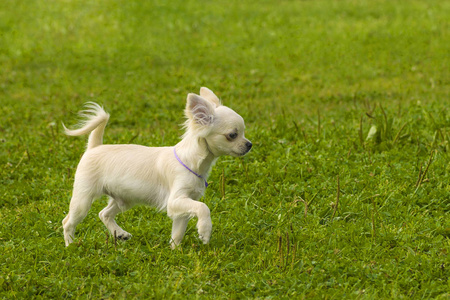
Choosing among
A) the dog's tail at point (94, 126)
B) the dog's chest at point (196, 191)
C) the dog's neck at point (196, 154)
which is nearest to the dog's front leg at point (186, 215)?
the dog's chest at point (196, 191)

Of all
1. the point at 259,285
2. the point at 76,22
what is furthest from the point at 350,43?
the point at 259,285

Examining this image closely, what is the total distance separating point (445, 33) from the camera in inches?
598

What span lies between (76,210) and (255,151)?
9.35ft

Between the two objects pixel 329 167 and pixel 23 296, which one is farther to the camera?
pixel 329 167

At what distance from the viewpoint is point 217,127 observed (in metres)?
4.80

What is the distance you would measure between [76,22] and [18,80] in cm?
428

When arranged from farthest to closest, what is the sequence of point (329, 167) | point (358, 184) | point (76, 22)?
→ 1. point (76, 22)
2. point (329, 167)
3. point (358, 184)

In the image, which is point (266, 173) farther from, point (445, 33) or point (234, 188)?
point (445, 33)

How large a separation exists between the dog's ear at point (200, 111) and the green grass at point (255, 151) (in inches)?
42.5

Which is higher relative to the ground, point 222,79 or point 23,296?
point 23,296

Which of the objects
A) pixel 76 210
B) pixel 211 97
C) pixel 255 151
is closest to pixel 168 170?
pixel 211 97

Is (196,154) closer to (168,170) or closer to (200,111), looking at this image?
(168,170)

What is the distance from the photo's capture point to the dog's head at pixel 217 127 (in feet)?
15.5

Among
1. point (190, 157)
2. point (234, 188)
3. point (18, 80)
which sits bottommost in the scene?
point (18, 80)
